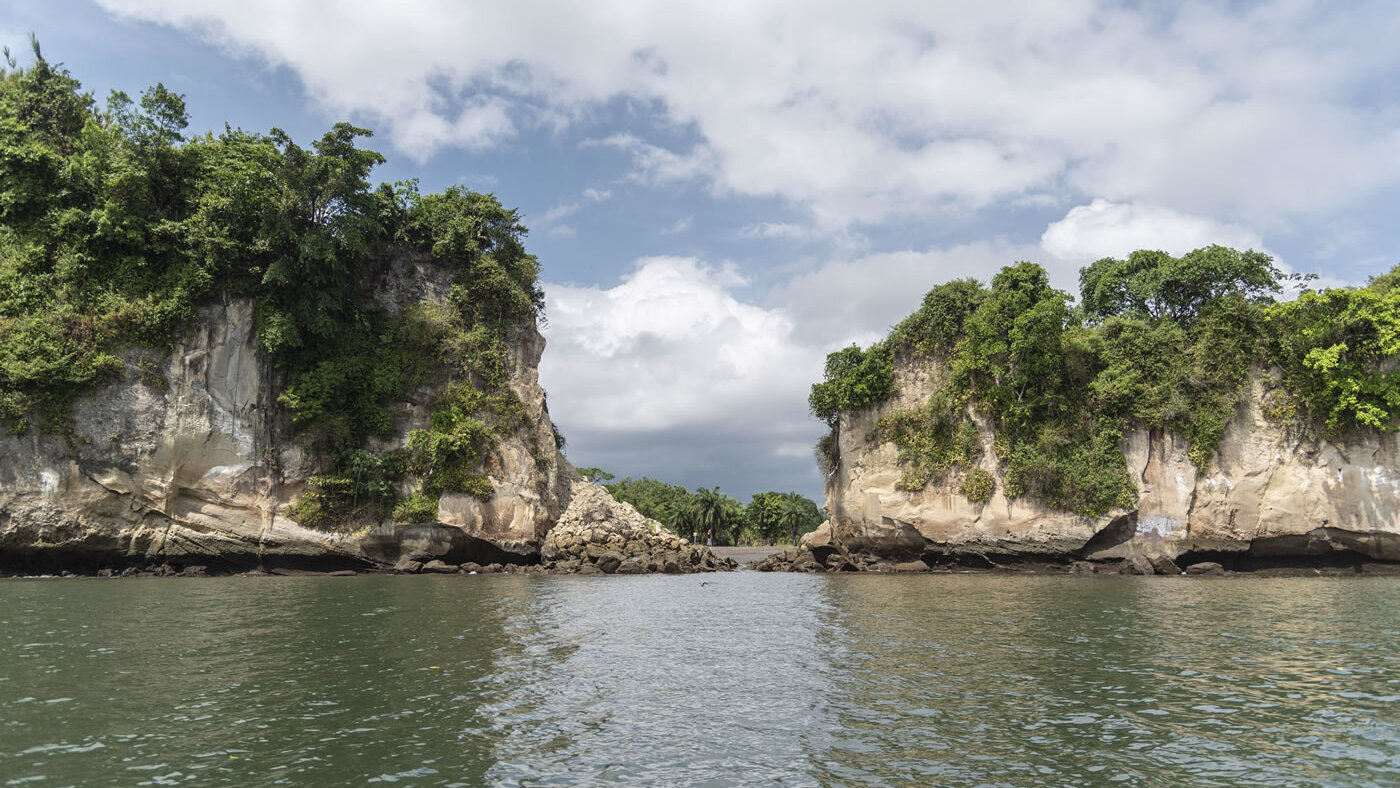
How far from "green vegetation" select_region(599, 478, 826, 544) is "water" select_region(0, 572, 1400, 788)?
59910mm

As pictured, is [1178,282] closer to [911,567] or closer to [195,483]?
[911,567]

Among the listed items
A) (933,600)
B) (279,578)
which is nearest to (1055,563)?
(933,600)

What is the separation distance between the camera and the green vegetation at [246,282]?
3269 cm

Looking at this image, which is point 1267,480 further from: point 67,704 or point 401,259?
point 401,259

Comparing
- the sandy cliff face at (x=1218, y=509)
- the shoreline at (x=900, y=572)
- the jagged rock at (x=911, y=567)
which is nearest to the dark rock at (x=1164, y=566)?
the shoreline at (x=900, y=572)

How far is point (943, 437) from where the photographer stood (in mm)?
38688

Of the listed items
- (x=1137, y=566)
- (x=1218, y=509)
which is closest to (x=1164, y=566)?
(x=1137, y=566)

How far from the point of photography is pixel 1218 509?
3422 centimetres

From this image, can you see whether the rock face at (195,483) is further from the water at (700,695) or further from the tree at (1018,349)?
the tree at (1018,349)

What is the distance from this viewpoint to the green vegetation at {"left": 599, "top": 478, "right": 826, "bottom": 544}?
80.1 metres

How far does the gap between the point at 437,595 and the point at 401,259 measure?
24.8 m

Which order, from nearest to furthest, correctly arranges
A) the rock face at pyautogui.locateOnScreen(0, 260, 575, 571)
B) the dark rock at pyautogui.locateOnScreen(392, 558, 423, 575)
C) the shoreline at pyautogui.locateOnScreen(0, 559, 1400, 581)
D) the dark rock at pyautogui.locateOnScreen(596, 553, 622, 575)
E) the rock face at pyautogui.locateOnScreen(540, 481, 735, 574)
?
the rock face at pyautogui.locateOnScreen(0, 260, 575, 571), the shoreline at pyautogui.locateOnScreen(0, 559, 1400, 581), the dark rock at pyautogui.locateOnScreen(392, 558, 423, 575), the dark rock at pyautogui.locateOnScreen(596, 553, 622, 575), the rock face at pyautogui.locateOnScreen(540, 481, 735, 574)

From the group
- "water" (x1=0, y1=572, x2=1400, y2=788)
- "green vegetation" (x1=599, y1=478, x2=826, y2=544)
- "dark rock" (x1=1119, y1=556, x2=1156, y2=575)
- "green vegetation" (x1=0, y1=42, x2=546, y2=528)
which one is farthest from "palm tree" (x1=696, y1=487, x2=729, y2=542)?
"water" (x1=0, y1=572, x2=1400, y2=788)

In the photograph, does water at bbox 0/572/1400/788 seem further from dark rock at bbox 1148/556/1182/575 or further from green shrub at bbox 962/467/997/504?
green shrub at bbox 962/467/997/504
